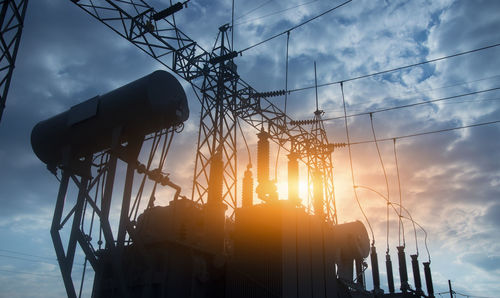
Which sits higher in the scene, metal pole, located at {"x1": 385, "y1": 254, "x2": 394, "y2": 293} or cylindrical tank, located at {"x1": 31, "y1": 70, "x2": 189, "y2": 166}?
cylindrical tank, located at {"x1": 31, "y1": 70, "x2": 189, "y2": 166}

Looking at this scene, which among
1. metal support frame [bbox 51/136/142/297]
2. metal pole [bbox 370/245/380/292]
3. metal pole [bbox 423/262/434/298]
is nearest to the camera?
metal support frame [bbox 51/136/142/297]

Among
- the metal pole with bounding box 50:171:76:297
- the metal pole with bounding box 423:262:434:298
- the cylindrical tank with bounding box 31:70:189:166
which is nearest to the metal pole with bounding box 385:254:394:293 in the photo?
the metal pole with bounding box 423:262:434:298

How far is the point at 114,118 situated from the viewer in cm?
1498

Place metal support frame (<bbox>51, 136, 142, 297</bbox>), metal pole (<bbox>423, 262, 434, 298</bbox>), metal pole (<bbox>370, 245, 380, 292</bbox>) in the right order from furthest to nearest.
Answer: metal pole (<bbox>370, 245, 380, 292</bbox>), metal pole (<bbox>423, 262, 434, 298</bbox>), metal support frame (<bbox>51, 136, 142, 297</bbox>)

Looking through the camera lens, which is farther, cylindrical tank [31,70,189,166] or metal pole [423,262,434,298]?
metal pole [423,262,434,298]

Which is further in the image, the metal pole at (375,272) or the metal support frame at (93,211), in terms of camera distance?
the metal pole at (375,272)

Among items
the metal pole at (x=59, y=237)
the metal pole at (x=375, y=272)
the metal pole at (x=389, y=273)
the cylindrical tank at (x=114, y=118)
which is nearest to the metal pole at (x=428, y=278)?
the metal pole at (x=389, y=273)

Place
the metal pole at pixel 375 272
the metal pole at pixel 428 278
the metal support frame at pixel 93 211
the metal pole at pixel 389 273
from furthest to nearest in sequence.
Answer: the metal pole at pixel 375 272, the metal pole at pixel 389 273, the metal pole at pixel 428 278, the metal support frame at pixel 93 211

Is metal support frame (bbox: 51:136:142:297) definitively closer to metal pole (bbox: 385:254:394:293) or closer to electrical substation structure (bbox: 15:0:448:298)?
electrical substation structure (bbox: 15:0:448:298)

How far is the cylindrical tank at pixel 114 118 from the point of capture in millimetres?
14695

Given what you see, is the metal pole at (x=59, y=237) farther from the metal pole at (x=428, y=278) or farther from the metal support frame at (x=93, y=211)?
the metal pole at (x=428, y=278)

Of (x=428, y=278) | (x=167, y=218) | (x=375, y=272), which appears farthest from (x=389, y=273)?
(x=167, y=218)

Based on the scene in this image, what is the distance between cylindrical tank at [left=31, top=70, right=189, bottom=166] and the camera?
1470 cm

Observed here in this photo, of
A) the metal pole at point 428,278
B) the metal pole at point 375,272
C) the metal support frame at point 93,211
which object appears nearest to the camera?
the metal support frame at point 93,211
